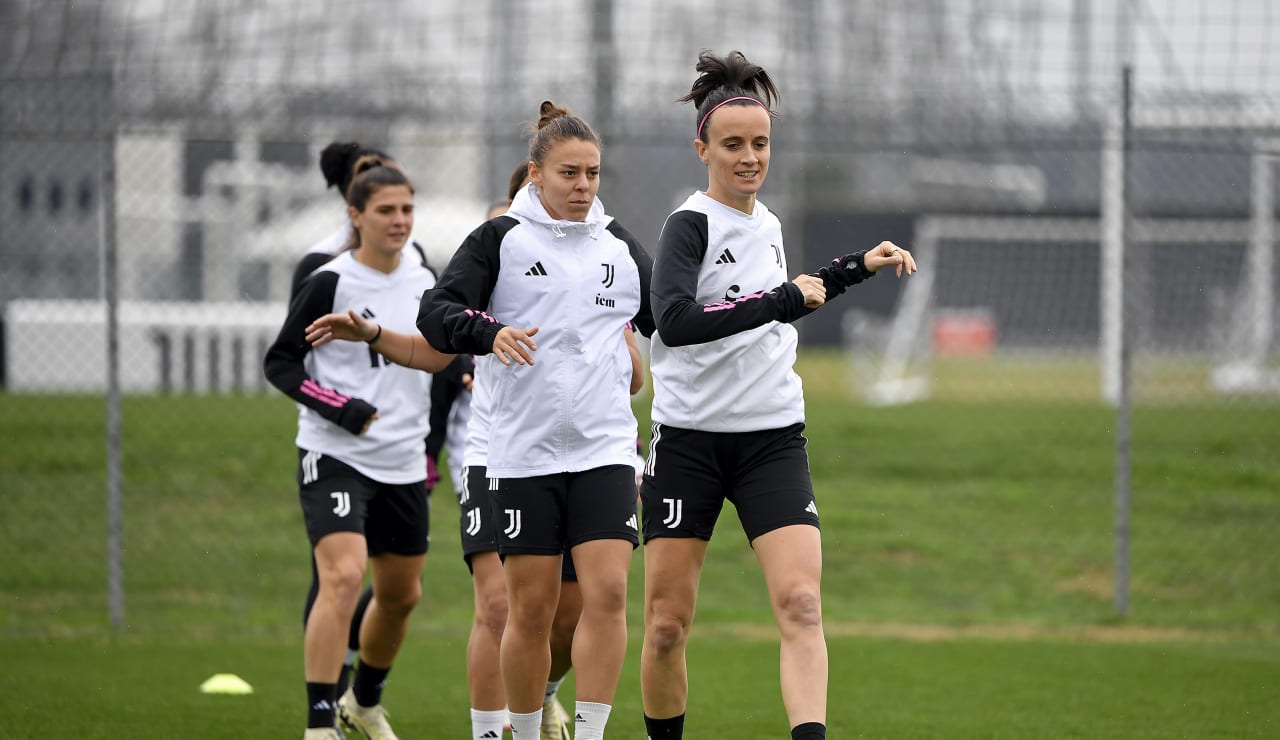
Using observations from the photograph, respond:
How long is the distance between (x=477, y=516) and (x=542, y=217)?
105cm

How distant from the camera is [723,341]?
4.90 metres

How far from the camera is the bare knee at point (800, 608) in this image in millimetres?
4621

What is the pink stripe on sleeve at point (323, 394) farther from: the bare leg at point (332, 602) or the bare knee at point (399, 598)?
the bare knee at point (399, 598)

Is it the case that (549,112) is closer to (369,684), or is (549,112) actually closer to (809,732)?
(809,732)

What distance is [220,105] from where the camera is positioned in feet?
30.2

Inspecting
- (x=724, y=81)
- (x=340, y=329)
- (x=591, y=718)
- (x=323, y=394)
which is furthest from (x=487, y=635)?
(x=724, y=81)

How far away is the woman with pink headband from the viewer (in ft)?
15.8

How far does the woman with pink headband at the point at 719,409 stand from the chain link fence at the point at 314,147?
447 cm

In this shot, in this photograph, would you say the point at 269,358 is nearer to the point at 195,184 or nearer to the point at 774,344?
the point at 774,344

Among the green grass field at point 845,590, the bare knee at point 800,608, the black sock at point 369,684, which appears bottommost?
the green grass field at point 845,590

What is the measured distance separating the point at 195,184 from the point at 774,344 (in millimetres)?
13757

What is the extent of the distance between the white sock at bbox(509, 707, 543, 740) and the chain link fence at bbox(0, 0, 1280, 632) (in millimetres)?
4565

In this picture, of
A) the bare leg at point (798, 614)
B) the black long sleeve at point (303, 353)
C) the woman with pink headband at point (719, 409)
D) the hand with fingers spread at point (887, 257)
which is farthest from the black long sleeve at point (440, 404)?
the hand with fingers spread at point (887, 257)

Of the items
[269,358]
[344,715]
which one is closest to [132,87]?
[269,358]
